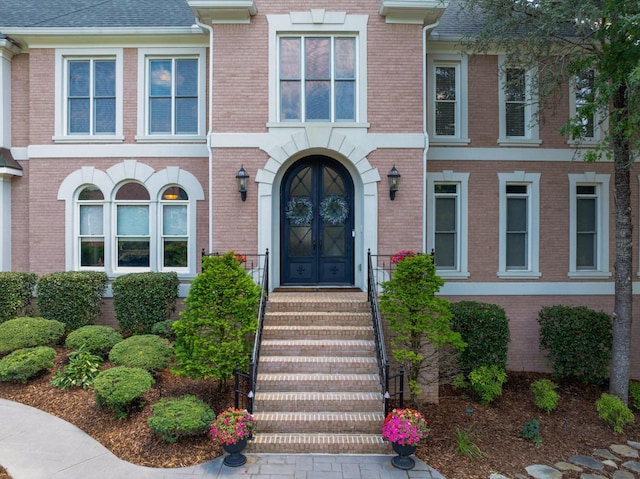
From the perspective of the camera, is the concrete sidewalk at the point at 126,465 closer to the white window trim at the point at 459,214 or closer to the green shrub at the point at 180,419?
the green shrub at the point at 180,419

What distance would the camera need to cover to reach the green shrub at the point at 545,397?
6.53 meters

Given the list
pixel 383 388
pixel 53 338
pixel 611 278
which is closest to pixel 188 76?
pixel 53 338

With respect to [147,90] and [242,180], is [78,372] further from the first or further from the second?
[147,90]

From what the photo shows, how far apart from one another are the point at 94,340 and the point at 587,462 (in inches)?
305

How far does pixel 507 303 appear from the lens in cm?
884

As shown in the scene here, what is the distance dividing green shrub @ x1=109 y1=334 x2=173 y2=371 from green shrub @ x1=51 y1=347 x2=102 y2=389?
293 millimetres

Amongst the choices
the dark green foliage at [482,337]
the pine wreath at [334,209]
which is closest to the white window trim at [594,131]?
the dark green foliage at [482,337]

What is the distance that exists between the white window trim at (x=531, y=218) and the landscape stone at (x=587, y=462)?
4.21 m

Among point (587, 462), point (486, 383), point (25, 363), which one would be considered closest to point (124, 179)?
point (25, 363)

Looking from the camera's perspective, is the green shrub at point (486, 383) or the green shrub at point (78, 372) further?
the green shrub at point (486, 383)

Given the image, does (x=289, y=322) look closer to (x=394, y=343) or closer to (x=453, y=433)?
(x=394, y=343)

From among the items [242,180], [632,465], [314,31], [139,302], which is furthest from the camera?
[139,302]

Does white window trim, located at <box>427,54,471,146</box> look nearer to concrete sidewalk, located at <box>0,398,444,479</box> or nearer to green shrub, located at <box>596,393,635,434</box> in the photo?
green shrub, located at <box>596,393,635,434</box>

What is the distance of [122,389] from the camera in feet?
17.9
